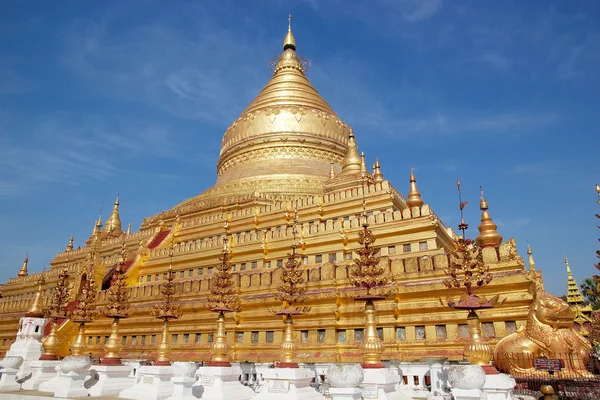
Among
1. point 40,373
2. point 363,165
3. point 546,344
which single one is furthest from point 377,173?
point 40,373

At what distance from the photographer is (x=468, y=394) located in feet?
26.1

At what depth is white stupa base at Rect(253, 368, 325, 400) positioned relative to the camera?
9422 millimetres

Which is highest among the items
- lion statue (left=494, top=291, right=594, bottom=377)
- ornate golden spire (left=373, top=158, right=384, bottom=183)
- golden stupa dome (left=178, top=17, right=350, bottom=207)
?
golden stupa dome (left=178, top=17, right=350, bottom=207)

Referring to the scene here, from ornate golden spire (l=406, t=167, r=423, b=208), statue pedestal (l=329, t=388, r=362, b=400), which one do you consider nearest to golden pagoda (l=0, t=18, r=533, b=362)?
ornate golden spire (l=406, t=167, r=423, b=208)

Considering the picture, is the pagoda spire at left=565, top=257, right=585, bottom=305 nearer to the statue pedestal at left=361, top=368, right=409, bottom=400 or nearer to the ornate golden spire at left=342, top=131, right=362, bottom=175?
the ornate golden spire at left=342, top=131, right=362, bottom=175

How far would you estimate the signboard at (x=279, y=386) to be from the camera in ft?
31.1

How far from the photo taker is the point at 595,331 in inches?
578

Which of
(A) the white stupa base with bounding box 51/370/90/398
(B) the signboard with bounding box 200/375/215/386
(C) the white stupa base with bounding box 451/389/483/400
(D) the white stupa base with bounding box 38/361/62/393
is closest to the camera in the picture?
(C) the white stupa base with bounding box 451/389/483/400

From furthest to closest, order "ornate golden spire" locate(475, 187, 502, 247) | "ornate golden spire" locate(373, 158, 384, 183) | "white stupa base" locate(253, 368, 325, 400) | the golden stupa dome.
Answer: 1. the golden stupa dome
2. "ornate golden spire" locate(373, 158, 384, 183)
3. "ornate golden spire" locate(475, 187, 502, 247)
4. "white stupa base" locate(253, 368, 325, 400)

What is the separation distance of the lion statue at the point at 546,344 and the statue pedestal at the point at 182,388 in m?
8.00

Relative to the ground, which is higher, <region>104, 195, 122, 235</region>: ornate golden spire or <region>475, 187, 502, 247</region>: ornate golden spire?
<region>104, 195, 122, 235</region>: ornate golden spire

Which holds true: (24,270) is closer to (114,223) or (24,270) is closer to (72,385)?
(114,223)

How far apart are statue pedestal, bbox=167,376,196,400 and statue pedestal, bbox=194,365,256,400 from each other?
0.86ft

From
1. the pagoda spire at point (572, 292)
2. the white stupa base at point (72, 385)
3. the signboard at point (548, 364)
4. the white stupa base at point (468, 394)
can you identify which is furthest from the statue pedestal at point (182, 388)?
the pagoda spire at point (572, 292)
